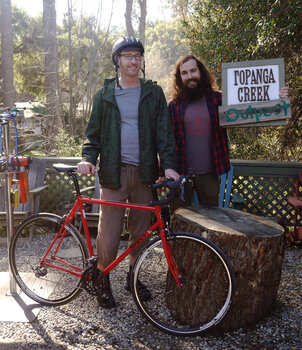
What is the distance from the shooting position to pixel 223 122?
3111 mm

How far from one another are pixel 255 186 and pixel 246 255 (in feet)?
9.25

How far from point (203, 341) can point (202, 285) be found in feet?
1.23

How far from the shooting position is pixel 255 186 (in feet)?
16.9

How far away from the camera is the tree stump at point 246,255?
2467mm

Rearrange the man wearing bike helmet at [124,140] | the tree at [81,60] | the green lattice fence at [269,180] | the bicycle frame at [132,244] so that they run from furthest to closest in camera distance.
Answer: the tree at [81,60], the green lattice fence at [269,180], the man wearing bike helmet at [124,140], the bicycle frame at [132,244]

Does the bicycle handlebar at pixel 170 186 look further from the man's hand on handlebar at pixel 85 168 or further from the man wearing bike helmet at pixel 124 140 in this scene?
the man's hand on handlebar at pixel 85 168

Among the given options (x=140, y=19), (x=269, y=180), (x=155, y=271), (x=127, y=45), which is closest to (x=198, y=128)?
(x=127, y=45)

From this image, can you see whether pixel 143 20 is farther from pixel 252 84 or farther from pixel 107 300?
pixel 107 300

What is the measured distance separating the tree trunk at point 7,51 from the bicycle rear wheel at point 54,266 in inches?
352

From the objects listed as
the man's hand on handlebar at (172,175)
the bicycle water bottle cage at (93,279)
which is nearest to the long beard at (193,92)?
the man's hand on handlebar at (172,175)

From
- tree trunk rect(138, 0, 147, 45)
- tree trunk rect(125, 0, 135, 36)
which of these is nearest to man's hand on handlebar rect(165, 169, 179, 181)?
tree trunk rect(125, 0, 135, 36)

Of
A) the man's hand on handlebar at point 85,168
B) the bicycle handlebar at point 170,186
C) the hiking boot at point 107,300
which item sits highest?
the man's hand on handlebar at point 85,168

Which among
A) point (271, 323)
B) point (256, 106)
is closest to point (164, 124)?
point (256, 106)

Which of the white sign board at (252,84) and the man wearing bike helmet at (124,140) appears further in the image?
the white sign board at (252,84)
